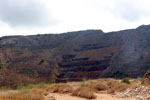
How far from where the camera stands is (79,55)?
6041cm

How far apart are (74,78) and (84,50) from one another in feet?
46.2

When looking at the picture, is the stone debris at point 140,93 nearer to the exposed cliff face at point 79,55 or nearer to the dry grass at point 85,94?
the dry grass at point 85,94

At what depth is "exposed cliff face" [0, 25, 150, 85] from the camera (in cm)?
4834

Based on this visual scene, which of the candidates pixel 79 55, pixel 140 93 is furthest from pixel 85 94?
pixel 79 55

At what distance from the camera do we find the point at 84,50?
2443 inches

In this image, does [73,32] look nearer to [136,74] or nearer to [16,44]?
[16,44]

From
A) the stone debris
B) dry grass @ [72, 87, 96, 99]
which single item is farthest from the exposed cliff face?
dry grass @ [72, 87, 96, 99]

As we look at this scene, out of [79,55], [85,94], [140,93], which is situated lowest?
[79,55]

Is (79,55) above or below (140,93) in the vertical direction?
below

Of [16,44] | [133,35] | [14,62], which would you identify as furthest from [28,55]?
[133,35]

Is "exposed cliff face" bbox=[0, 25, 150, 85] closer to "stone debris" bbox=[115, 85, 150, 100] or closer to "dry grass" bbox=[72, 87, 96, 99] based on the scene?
"stone debris" bbox=[115, 85, 150, 100]

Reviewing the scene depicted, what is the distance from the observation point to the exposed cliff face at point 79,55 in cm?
4834

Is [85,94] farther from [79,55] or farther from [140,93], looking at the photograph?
[79,55]

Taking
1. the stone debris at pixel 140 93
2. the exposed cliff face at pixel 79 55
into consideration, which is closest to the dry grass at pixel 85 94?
the stone debris at pixel 140 93
